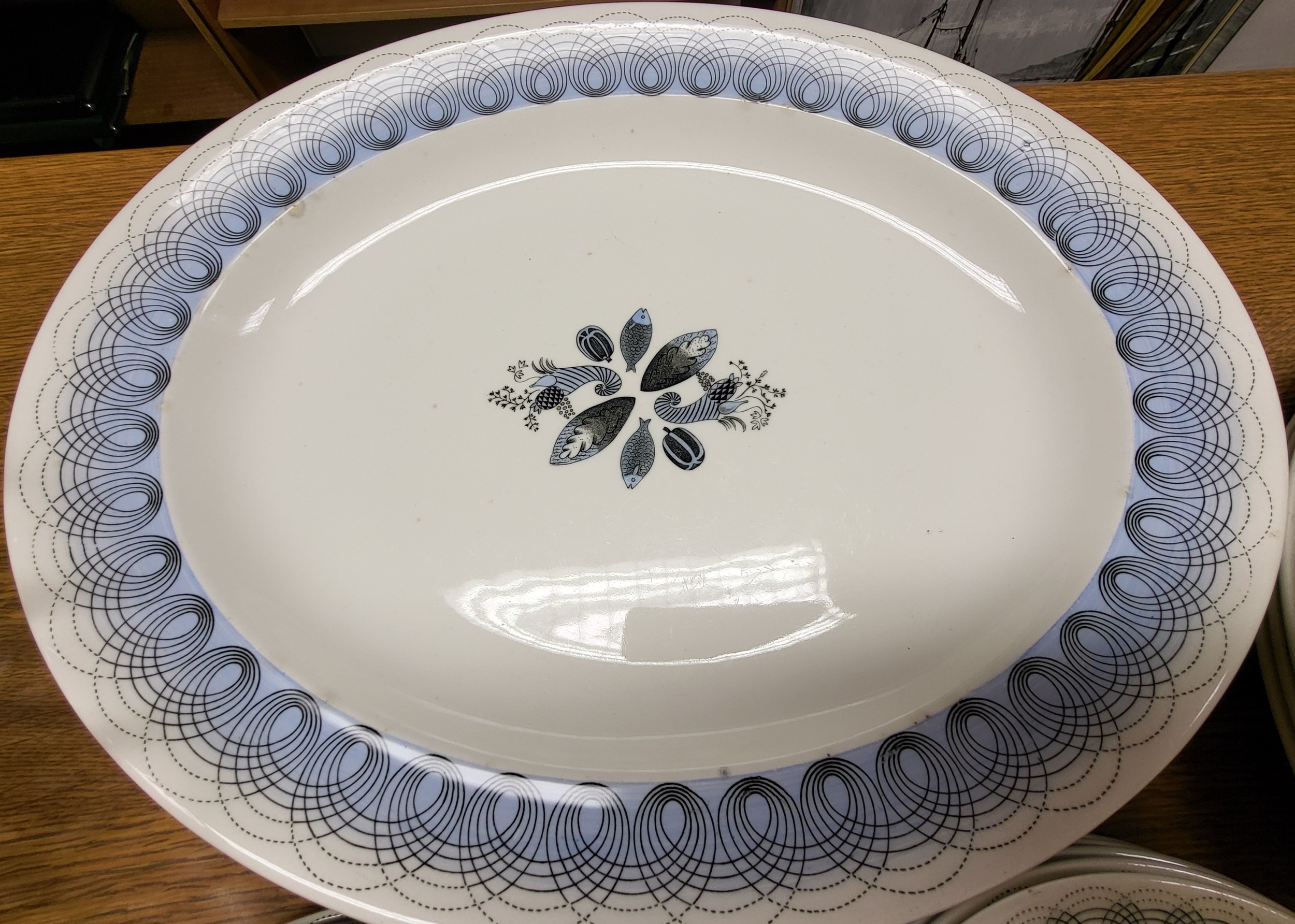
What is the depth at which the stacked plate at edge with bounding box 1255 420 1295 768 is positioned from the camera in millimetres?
401

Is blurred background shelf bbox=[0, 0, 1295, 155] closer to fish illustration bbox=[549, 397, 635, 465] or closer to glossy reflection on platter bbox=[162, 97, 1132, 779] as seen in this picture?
glossy reflection on platter bbox=[162, 97, 1132, 779]

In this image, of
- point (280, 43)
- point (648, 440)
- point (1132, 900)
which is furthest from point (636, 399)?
point (280, 43)

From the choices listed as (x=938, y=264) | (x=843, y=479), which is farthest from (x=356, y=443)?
(x=938, y=264)

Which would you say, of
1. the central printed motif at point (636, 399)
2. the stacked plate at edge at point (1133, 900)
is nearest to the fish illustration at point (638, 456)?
the central printed motif at point (636, 399)

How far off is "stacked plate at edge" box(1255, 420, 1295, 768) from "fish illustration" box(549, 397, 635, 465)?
1.35ft

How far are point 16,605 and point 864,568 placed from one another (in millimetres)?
568

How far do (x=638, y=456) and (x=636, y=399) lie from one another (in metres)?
0.05

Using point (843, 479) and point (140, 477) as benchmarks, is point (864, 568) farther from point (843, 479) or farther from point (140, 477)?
point (140, 477)

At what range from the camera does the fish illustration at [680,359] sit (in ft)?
1.82

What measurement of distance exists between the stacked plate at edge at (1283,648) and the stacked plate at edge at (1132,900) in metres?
0.09

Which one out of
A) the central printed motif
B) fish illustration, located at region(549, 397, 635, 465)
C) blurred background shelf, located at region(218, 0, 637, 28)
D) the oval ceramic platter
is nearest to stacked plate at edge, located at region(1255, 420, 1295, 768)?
the oval ceramic platter

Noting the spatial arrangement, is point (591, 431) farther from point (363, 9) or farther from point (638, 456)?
point (363, 9)

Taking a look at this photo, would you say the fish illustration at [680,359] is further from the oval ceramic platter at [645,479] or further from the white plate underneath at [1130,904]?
the white plate underneath at [1130,904]

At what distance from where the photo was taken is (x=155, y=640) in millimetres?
409
